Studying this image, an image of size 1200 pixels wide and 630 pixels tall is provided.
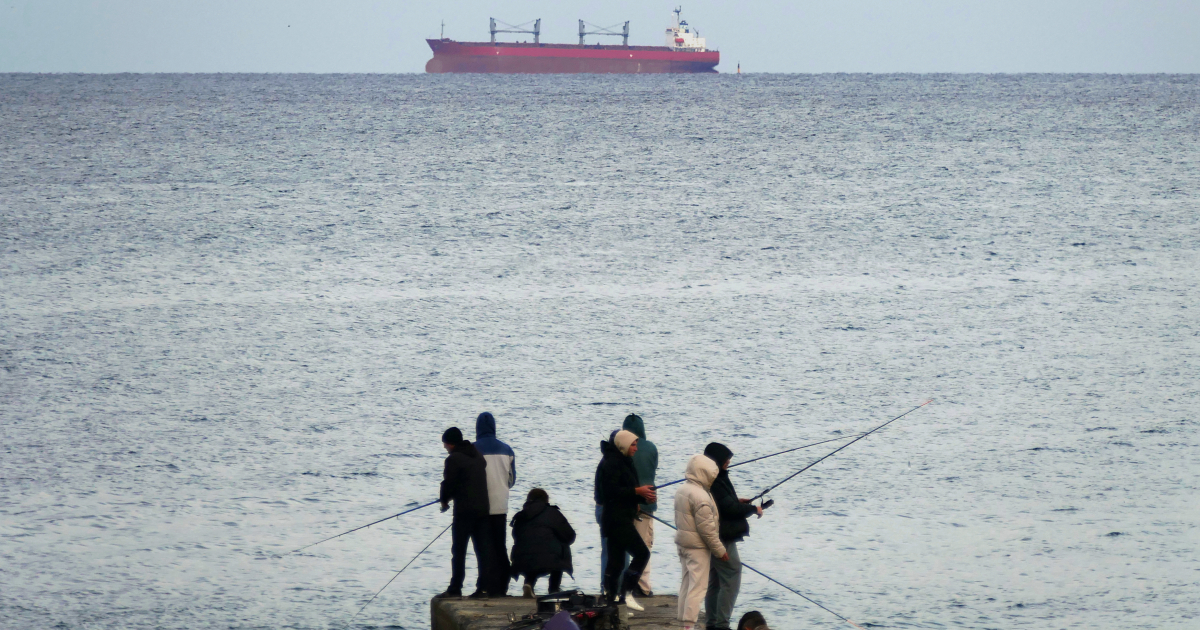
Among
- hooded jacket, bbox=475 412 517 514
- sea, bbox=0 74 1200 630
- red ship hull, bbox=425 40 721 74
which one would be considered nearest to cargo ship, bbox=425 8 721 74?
red ship hull, bbox=425 40 721 74

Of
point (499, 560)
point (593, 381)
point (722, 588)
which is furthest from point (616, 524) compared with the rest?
point (593, 381)

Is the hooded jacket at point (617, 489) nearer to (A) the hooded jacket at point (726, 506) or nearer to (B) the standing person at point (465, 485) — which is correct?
(A) the hooded jacket at point (726, 506)

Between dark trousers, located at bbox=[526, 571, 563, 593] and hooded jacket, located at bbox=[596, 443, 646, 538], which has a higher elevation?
hooded jacket, located at bbox=[596, 443, 646, 538]

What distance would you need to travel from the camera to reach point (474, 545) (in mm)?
8672

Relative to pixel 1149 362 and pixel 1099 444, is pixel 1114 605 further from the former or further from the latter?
pixel 1149 362

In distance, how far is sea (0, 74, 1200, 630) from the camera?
11.4 m

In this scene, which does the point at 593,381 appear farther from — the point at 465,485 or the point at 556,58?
the point at 556,58

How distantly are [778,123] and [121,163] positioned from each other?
149ft

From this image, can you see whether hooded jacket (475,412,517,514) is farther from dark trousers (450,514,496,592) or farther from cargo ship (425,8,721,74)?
cargo ship (425,8,721,74)

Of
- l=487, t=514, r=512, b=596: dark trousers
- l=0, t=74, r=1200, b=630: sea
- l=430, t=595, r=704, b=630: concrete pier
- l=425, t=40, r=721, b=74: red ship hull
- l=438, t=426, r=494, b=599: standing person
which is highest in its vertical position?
l=425, t=40, r=721, b=74: red ship hull

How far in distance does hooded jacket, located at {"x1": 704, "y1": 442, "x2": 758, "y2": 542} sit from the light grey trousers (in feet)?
0.48

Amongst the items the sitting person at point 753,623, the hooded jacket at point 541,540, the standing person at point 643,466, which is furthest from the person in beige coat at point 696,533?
the sitting person at point 753,623

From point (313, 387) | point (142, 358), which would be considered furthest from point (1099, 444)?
point (142, 358)

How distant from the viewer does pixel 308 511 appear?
13172 mm
